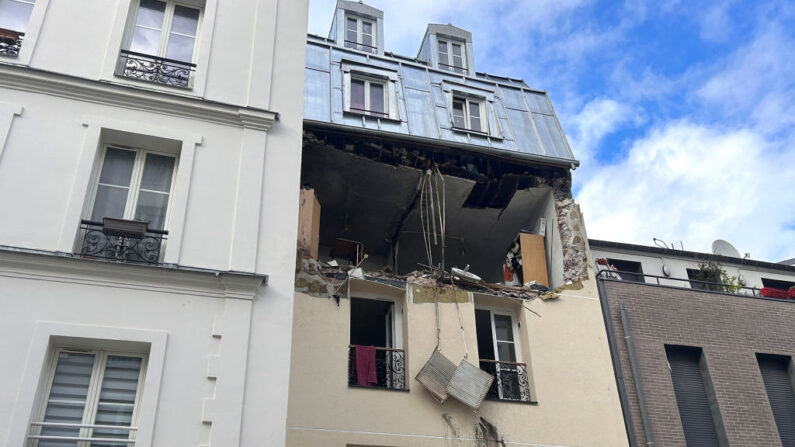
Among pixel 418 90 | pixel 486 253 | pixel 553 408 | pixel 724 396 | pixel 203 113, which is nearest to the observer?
pixel 203 113

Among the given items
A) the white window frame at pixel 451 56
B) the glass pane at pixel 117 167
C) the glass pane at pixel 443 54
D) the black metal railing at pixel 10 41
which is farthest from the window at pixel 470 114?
the black metal railing at pixel 10 41

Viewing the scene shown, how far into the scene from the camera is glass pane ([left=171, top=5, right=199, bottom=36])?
33.9 feet

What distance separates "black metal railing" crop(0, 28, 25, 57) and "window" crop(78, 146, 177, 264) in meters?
1.91

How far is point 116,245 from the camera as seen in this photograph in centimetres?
803

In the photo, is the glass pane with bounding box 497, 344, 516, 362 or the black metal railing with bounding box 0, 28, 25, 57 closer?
the black metal railing with bounding box 0, 28, 25, 57

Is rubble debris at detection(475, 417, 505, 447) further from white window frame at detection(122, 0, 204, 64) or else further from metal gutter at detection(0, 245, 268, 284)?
white window frame at detection(122, 0, 204, 64)

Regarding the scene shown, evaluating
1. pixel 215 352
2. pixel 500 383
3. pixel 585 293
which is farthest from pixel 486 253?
pixel 215 352

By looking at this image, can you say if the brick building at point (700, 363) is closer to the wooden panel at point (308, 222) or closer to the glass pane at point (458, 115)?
the glass pane at point (458, 115)

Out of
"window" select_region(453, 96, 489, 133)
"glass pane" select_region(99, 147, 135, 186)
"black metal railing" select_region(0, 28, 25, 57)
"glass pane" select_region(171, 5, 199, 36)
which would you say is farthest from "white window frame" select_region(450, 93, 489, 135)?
"black metal railing" select_region(0, 28, 25, 57)

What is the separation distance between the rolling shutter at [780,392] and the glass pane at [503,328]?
5.44 m

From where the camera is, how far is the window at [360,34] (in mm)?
18188

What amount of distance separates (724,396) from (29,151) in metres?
12.8

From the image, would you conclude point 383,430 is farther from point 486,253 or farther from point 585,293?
point 486,253

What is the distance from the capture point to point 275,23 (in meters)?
10.5
